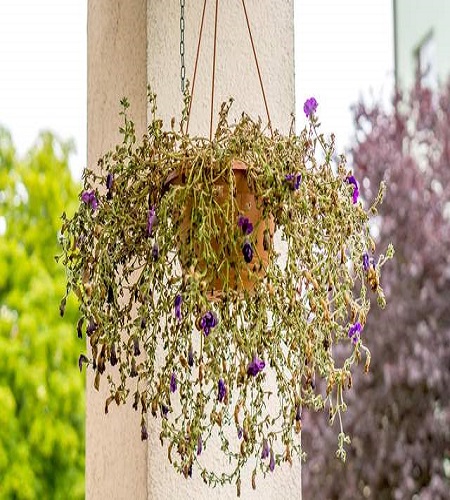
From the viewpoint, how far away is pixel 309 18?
5.14 m

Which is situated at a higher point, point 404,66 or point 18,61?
point 18,61

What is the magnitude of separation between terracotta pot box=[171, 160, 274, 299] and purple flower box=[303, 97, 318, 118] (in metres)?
0.18

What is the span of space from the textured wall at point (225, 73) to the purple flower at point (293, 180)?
0.59 m

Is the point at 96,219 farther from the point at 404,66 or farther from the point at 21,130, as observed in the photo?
the point at 21,130

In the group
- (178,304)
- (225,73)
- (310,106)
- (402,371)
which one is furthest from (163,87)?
(402,371)

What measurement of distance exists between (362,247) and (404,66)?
416 cm

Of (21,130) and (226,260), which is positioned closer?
(226,260)

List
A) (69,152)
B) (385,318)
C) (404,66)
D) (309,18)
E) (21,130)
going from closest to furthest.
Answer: (385,318) → (309,18) → (404,66) → (21,130) → (69,152)

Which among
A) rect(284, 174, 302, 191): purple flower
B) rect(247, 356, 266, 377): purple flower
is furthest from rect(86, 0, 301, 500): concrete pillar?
rect(284, 174, 302, 191): purple flower

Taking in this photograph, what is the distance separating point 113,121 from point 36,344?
6.27 meters

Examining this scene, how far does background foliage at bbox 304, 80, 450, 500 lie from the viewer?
419cm

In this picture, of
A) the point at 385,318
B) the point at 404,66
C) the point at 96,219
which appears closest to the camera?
the point at 96,219

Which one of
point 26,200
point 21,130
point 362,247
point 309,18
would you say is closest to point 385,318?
point 309,18

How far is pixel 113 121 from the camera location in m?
2.06
